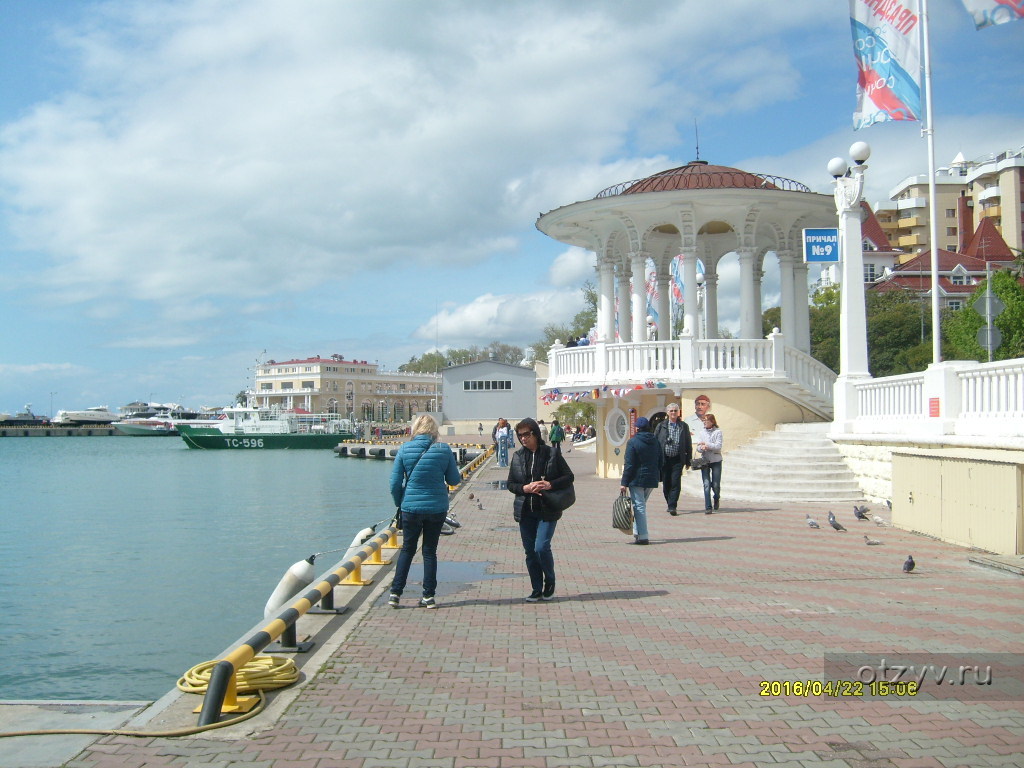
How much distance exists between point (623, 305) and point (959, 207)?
68.9 meters

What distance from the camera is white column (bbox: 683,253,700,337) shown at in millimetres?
22469

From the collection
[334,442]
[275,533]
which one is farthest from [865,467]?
[334,442]

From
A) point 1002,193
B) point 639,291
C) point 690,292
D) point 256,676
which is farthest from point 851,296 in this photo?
point 1002,193

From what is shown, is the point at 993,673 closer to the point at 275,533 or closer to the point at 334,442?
the point at 275,533

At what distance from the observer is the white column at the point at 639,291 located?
23.5 meters

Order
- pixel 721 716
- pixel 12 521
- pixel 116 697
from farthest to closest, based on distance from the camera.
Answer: pixel 12 521, pixel 116 697, pixel 721 716

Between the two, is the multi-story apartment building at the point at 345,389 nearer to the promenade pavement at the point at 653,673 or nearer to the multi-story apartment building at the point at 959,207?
the multi-story apartment building at the point at 959,207

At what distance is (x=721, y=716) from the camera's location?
521 centimetres

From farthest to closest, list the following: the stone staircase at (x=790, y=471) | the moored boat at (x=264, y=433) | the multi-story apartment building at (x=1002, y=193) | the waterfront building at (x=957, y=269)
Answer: the moored boat at (x=264, y=433) < the multi-story apartment building at (x=1002, y=193) < the waterfront building at (x=957, y=269) < the stone staircase at (x=790, y=471)

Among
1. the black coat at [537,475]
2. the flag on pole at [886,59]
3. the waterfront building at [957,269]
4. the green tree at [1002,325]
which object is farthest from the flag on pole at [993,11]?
the waterfront building at [957,269]

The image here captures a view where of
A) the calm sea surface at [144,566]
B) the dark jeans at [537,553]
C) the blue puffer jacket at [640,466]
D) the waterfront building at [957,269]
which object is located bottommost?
the calm sea surface at [144,566]

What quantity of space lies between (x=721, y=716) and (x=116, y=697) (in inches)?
279

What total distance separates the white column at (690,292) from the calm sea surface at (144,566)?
10045 mm

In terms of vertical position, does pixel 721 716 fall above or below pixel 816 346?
below
